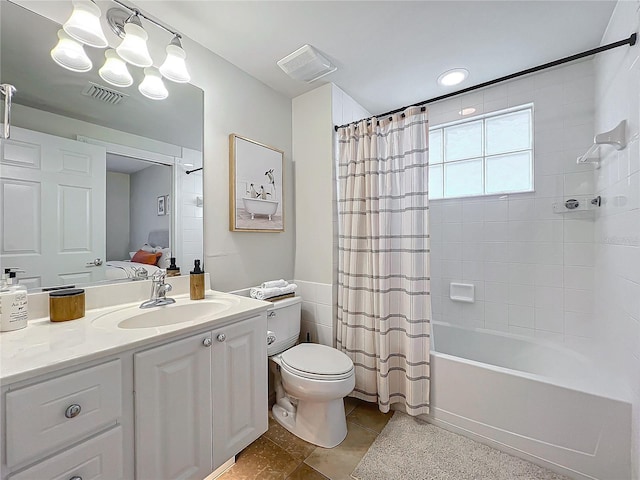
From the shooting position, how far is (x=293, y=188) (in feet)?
7.02

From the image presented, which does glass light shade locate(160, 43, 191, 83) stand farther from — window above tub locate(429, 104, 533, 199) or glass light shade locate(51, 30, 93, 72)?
window above tub locate(429, 104, 533, 199)

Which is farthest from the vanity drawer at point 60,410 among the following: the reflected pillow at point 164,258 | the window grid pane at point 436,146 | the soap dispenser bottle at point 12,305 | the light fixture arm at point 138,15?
the window grid pane at point 436,146

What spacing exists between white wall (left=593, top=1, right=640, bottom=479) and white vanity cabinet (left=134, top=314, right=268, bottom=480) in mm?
1598

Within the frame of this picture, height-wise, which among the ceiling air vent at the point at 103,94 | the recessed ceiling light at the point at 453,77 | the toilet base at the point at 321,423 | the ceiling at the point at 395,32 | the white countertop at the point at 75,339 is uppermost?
the ceiling at the point at 395,32

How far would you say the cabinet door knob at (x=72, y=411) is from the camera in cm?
71

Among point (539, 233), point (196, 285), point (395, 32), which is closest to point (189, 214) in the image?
point (196, 285)

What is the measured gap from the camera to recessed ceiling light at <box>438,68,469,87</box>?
1782 mm

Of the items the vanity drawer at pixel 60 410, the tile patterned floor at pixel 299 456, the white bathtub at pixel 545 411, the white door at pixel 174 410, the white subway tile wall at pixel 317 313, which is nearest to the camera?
the vanity drawer at pixel 60 410

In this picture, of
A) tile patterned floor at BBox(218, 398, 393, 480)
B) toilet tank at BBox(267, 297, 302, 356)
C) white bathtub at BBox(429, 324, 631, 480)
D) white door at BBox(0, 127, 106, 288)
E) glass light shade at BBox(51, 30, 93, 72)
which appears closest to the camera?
white door at BBox(0, 127, 106, 288)

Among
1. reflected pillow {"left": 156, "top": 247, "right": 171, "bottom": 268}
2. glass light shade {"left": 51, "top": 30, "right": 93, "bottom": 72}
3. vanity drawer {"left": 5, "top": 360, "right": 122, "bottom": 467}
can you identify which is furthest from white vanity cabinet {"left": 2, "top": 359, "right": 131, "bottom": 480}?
glass light shade {"left": 51, "top": 30, "right": 93, "bottom": 72}

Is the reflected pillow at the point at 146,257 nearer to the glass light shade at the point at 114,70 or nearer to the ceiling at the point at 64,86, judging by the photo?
the ceiling at the point at 64,86

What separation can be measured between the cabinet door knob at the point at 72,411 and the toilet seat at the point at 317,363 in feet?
3.07

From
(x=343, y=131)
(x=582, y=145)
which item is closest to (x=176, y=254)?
(x=343, y=131)

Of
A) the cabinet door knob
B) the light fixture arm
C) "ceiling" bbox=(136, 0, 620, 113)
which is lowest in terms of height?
the cabinet door knob
